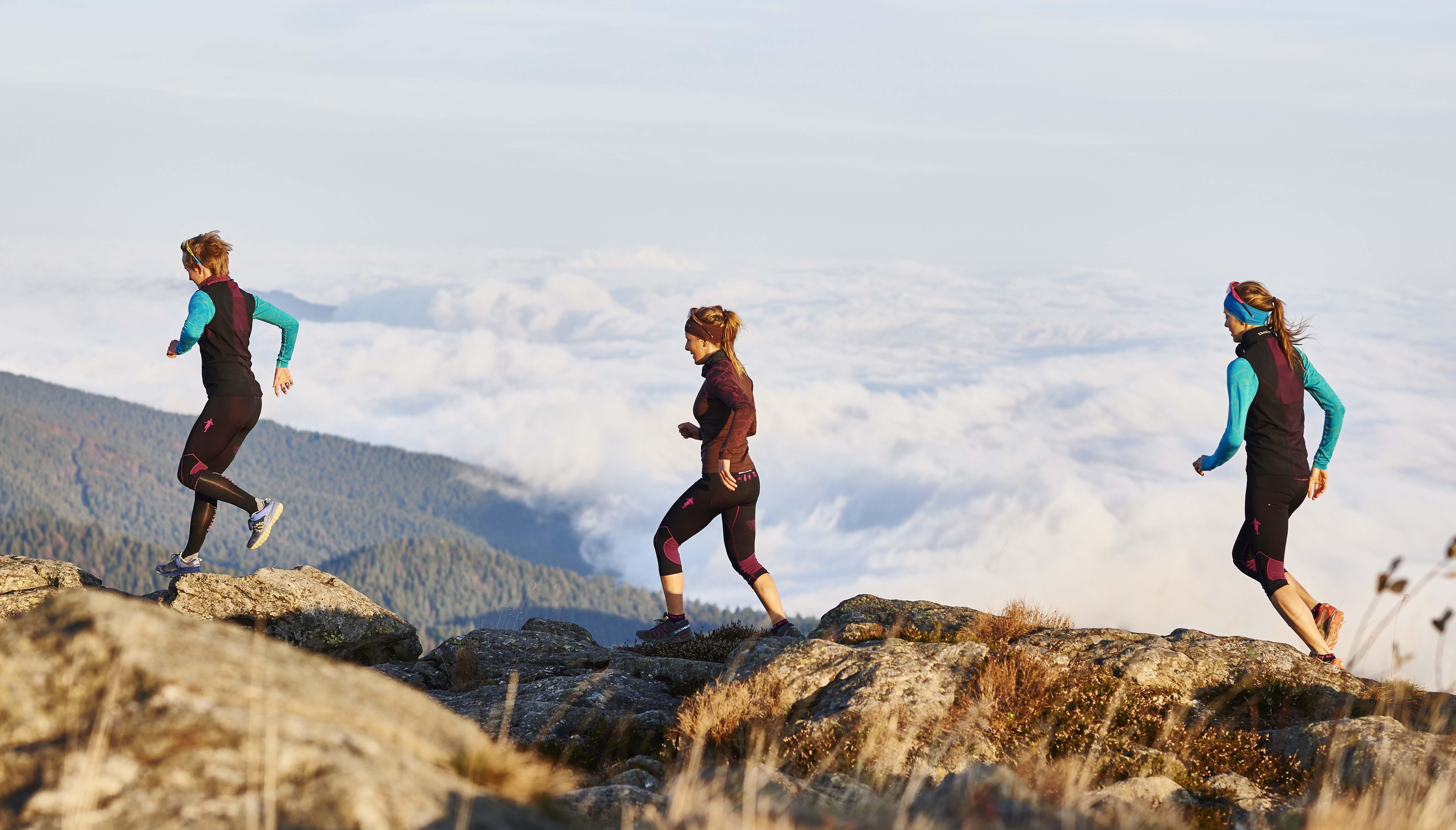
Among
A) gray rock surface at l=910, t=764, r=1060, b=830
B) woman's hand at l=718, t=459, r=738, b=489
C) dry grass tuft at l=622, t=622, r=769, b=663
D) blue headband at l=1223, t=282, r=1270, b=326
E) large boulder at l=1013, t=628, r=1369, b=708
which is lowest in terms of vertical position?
gray rock surface at l=910, t=764, r=1060, b=830

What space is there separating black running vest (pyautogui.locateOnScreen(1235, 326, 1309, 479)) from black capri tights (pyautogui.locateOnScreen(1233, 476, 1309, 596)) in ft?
0.28

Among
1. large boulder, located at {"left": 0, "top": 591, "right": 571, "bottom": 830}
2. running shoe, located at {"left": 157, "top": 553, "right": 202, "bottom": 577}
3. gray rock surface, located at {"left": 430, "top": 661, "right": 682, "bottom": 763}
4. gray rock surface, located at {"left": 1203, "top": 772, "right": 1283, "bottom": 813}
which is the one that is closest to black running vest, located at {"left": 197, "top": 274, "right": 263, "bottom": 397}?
running shoe, located at {"left": 157, "top": 553, "right": 202, "bottom": 577}

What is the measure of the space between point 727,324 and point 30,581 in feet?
29.5

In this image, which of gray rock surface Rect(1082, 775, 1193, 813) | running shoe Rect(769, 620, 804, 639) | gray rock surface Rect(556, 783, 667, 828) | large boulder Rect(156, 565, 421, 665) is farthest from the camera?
large boulder Rect(156, 565, 421, 665)

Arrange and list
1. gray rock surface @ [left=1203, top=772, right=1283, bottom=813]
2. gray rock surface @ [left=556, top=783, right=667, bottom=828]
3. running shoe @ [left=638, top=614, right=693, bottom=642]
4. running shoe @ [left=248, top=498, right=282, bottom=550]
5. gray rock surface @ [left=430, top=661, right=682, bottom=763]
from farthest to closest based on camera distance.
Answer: running shoe @ [left=638, top=614, right=693, bottom=642], running shoe @ [left=248, top=498, right=282, bottom=550], gray rock surface @ [left=430, top=661, right=682, bottom=763], gray rock surface @ [left=1203, top=772, right=1283, bottom=813], gray rock surface @ [left=556, top=783, right=667, bottom=828]

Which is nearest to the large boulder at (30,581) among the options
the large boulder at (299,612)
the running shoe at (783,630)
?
the large boulder at (299,612)

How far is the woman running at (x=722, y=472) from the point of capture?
1147 centimetres

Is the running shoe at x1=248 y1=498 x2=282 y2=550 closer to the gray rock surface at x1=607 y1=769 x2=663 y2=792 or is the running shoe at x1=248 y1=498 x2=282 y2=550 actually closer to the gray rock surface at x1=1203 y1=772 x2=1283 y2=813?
the gray rock surface at x1=607 y1=769 x2=663 y2=792

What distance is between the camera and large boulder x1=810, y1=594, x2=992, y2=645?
10.5 metres

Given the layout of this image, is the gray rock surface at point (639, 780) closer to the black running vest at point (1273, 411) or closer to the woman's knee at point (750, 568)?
the woman's knee at point (750, 568)

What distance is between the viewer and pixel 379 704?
15.1ft

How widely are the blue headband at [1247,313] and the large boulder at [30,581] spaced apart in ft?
39.3

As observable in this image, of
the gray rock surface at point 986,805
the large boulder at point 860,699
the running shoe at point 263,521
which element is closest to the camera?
the gray rock surface at point 986,805

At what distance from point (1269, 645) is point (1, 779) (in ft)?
31.9
